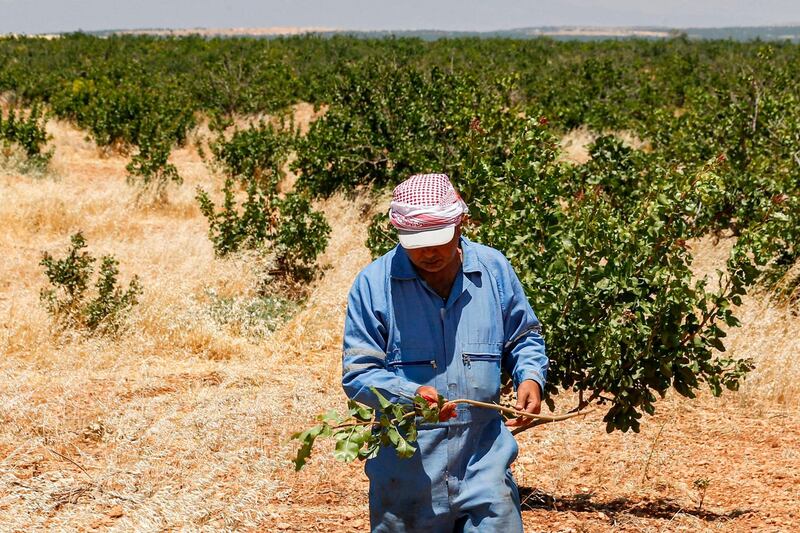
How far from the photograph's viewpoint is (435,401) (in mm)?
2311

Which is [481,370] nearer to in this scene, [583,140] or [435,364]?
[435,364]

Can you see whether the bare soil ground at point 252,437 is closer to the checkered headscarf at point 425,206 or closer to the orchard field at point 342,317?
the orchard field at point 342,317

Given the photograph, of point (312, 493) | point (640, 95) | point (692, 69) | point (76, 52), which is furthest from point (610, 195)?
point (76, 52)

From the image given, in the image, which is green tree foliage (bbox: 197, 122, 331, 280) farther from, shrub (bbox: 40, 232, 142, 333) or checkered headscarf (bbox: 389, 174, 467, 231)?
checkered headscarf (bbox: 389, 174, 467, 231)

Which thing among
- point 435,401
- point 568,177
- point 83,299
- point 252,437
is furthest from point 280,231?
point 435,401

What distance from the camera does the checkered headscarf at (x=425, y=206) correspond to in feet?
7.86

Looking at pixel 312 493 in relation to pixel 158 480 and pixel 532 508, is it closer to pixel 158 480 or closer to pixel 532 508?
pixel 158 480

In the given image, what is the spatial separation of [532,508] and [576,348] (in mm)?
755

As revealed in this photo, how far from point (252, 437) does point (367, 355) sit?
239 centimetres

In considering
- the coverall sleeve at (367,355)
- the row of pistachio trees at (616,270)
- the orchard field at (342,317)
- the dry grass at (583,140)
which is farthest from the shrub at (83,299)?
the dry grass at (583,140)

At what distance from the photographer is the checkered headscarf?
2.39 m

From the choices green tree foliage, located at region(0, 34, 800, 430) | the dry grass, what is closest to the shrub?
green tree foliage, located at region(0, 34, 800, 430)

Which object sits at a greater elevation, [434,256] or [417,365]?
[434,256]

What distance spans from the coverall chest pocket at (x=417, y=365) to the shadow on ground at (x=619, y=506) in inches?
71.3
